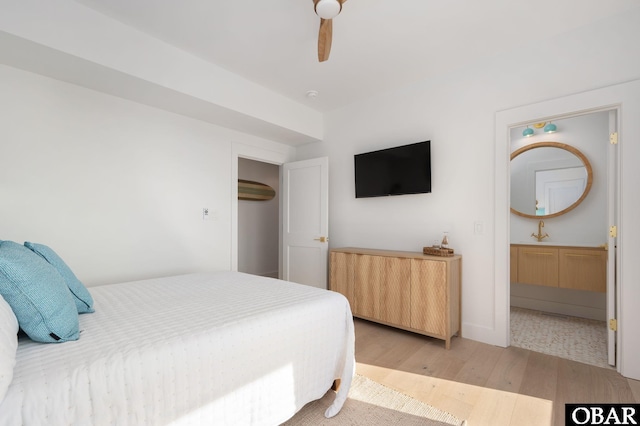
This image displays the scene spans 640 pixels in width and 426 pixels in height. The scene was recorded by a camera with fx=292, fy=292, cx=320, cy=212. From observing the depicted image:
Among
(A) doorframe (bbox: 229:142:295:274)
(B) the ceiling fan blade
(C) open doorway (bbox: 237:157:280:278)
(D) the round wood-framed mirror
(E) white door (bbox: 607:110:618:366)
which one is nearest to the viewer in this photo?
(B) the ceiling fan blade

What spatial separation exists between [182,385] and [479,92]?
130 inches

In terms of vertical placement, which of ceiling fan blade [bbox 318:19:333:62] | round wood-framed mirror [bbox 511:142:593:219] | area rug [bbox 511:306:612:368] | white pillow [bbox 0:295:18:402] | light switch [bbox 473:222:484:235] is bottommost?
area rug [bbox 511:306:612:368]

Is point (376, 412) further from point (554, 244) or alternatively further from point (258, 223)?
point (258, 223)

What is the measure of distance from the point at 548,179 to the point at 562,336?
201 centimetres

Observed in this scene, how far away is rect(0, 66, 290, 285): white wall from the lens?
228 cm

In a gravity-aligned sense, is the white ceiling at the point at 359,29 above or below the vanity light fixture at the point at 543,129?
above

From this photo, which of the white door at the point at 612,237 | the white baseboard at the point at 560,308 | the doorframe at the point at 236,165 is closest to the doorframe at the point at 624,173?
the white door at the point at 612,237

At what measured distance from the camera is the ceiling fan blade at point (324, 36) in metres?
1.93

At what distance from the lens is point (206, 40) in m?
2.52

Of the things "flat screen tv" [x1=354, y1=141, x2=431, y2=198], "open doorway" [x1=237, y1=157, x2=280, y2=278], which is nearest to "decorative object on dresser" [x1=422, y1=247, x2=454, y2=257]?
"flat screen tv" [x1=354, y1=141, x2=431, y2=198]

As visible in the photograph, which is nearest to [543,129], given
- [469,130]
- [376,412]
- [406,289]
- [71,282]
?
[469,130]

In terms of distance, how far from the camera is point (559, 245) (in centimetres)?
350

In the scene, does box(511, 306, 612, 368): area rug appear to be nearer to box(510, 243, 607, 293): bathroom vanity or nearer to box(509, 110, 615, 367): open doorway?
box(509, 110, 615, 367): open doorway

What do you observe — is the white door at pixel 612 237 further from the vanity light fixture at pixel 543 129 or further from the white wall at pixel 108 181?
the white wall at pixel 108 181
